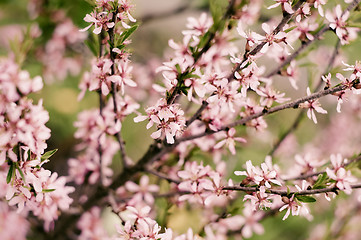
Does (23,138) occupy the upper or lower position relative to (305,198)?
upper

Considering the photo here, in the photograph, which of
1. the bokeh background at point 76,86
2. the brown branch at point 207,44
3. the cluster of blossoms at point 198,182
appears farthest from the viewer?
the bokeh background at point 76,86

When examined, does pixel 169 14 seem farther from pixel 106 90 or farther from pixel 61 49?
pixel 106 90

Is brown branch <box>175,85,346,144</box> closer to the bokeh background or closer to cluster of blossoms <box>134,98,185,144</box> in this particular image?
cluster of blossoms <box>134,98,185,144</box>

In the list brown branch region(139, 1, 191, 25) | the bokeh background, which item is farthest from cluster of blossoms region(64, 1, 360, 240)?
brown branch region(139, 1, 191, 25)

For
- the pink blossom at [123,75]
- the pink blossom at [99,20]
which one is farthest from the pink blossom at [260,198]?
the pink blossom at [99,20]

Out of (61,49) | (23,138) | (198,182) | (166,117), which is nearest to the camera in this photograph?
(23,138)

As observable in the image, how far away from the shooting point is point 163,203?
133 centimetres

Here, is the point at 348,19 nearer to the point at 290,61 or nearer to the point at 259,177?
the point at 290,61

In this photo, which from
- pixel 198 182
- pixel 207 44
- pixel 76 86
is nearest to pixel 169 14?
pixel 76 86

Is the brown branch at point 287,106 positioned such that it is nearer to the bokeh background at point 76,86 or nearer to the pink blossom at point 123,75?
the pink blossom at point 123,75

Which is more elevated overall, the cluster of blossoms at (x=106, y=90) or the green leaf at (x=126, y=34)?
the green leaf at (x=126, y=34)

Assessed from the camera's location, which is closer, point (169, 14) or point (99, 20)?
point (99, 20)

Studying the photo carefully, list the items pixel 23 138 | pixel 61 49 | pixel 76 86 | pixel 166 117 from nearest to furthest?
1. pixel 23 138
2. pixel 166 117
3. pixel 61 49
4. pixel 76 86

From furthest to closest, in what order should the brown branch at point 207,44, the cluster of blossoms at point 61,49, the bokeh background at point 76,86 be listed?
the cluster of blossoms at point 61,49, the bokeh background at point 76,86, the brown branch at point 207,44
